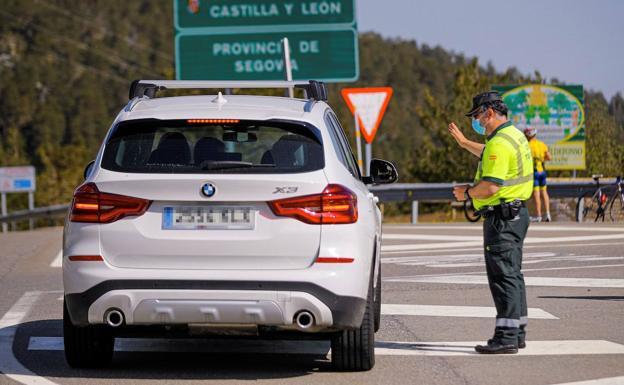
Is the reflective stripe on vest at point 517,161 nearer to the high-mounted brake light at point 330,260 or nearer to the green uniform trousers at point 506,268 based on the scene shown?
the green uniform trousers at point 506,268

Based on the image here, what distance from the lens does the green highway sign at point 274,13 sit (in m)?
27.1

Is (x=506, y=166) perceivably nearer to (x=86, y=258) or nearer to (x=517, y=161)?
(x=517, y=161)

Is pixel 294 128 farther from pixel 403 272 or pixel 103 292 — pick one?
pixel 403 272

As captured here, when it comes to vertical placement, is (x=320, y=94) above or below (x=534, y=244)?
above

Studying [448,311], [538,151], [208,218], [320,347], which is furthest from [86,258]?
[538,151]

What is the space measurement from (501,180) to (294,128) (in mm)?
1655

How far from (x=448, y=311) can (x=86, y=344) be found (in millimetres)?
3883

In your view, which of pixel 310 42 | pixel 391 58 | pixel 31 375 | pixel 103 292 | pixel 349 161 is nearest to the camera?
pixel 103 292

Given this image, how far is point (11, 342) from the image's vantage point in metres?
8.95

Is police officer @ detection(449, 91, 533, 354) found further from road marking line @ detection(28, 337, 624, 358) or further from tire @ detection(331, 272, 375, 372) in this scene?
tire @ detection(331, 272, 375, 372)

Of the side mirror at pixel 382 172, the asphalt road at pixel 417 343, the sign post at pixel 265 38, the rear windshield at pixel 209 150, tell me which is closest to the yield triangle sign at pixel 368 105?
the sign post at pixel 265 38

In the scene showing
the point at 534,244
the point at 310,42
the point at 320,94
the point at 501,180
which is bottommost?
the point at 534,244

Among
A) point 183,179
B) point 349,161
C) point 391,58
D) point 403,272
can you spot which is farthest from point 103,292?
point 391,58

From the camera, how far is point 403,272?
14258 millimetres
